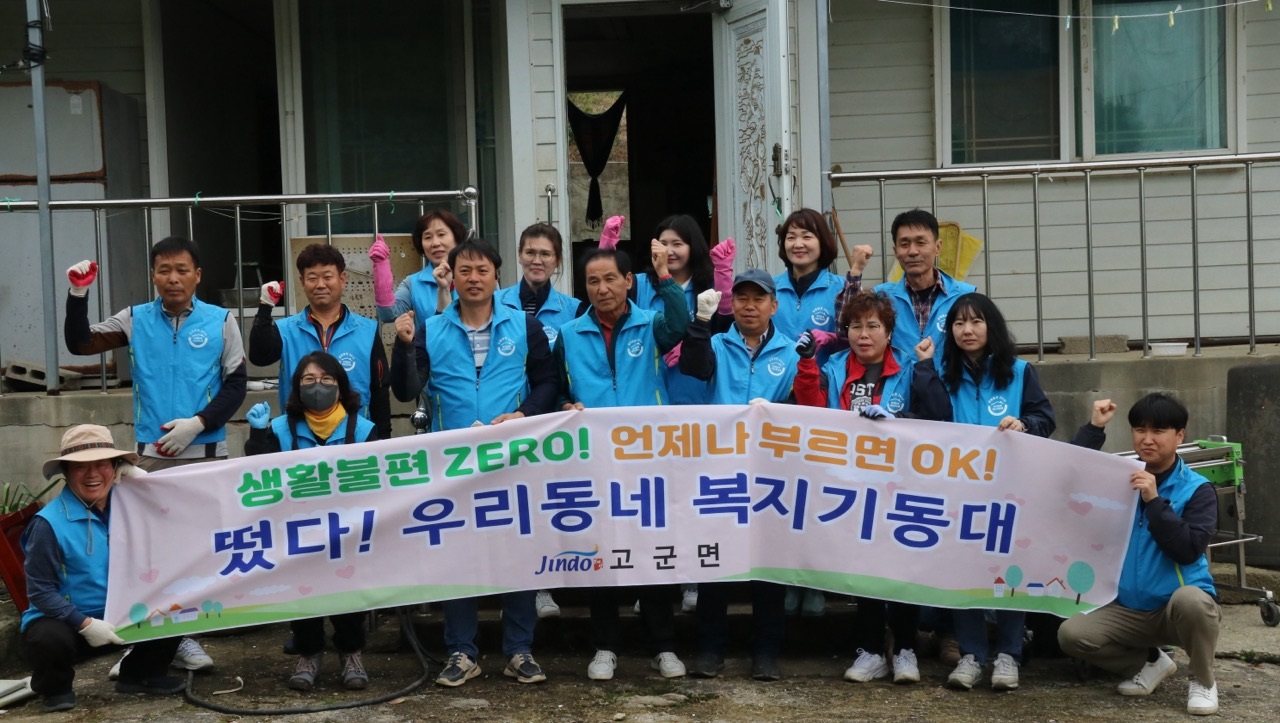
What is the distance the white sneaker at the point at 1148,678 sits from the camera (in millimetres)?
5297

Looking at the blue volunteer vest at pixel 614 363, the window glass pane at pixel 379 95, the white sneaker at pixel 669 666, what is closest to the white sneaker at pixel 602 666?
the white sneaker at pixel 669 666

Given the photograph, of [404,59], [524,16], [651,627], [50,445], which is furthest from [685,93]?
[651,627]

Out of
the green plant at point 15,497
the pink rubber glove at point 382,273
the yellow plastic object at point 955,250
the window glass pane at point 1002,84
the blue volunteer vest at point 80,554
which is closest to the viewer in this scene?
the blue volunteer vest at point 80,554

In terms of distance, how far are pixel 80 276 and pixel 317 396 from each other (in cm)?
115

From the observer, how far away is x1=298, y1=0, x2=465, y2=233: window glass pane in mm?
9359

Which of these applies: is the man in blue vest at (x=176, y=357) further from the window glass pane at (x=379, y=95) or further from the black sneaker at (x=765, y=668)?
the window glass pane at (x=379, y=95)

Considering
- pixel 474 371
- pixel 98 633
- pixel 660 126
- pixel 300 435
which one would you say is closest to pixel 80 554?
pixel 98 633

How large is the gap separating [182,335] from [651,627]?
2.37m

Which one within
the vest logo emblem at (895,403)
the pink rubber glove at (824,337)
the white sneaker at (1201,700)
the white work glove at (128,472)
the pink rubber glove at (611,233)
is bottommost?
the white sneaker at (1201,700)

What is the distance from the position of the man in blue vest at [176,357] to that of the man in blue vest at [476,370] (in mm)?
881

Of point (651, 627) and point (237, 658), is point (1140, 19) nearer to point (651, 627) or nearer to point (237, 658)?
point (651, 627)

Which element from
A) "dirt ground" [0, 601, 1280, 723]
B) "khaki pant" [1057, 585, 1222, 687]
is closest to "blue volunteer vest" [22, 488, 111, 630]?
"dirt ground" [0, 601, 1280, 723]

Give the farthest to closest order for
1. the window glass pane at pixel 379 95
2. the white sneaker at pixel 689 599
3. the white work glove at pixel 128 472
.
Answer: the window glass pane at pixel 379 95 < the white sneaker at pixel 689 599 < the white work glove at pixel 128 472

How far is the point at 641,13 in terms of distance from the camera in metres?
8.48
